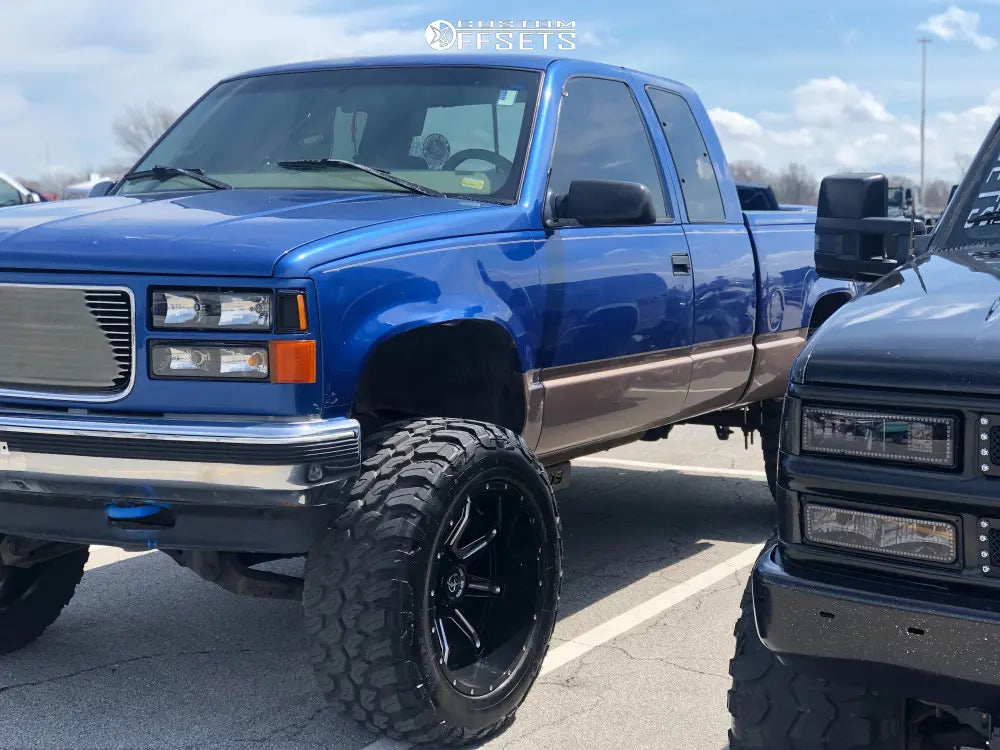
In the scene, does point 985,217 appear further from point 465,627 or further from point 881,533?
point 465,627

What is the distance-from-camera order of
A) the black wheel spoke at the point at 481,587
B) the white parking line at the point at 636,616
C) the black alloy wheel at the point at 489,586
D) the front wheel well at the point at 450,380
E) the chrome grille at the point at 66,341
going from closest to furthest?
the chrome grille at the point at 66,341 < the black alloy wheel at the point at 489,586 < the black wheel spoke at the point at 481,587 < the front wheel well at the point at 450,380 < the white parking line at the point at 636,616

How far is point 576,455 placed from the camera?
484cm

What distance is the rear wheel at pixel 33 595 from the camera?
14.3 ft

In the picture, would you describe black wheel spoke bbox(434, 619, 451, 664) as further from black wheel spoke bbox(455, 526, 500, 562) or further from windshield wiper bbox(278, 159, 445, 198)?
windshield wiper bbox(278, 159, 445, 198)

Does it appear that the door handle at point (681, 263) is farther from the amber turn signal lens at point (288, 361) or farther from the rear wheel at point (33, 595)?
the rear wheel at point (33, 595)

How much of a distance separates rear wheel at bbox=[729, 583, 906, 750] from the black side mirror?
178cm

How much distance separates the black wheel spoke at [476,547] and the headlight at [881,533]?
56.2 inches

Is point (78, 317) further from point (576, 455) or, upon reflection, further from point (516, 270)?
point (576, 455)

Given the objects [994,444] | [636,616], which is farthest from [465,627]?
[994,444]

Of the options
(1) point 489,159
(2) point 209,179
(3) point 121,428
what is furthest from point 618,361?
(3) point 121,428

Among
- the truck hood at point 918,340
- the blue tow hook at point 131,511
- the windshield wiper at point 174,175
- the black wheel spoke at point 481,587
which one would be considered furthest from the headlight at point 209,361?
the truck hood at point 918,340

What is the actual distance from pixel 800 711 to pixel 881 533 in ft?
1.76

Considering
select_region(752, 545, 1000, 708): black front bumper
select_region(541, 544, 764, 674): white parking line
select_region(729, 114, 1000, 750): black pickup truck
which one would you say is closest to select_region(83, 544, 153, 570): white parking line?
select_region(541, 544, 764, 674): white parking line

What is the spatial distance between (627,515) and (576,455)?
1.99 metres
